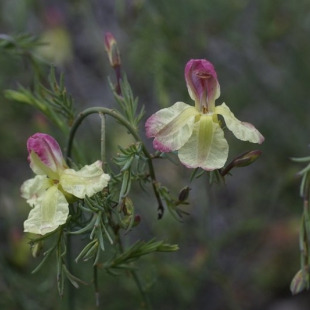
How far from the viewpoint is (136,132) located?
3.65 feet

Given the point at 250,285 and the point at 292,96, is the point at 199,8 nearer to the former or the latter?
the point at 292,96

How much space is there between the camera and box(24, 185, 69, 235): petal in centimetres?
101

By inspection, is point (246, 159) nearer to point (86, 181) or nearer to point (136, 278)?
point (86, 181)

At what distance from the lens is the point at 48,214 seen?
102cm

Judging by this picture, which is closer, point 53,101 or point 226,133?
point 53,101

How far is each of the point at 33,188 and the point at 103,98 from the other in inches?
98.8

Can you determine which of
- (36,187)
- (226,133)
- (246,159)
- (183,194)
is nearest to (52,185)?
(36,187)

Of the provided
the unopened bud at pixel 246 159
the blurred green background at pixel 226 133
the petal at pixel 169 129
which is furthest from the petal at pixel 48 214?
the blurred green background at pixel 226 133

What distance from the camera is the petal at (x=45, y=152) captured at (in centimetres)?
108

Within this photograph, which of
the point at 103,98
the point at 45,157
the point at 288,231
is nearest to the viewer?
the point at 45,157

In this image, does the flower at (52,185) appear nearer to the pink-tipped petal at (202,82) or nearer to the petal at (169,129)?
the petal at (169,129)

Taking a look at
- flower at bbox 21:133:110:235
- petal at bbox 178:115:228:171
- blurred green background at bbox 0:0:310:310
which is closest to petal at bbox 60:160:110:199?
flower at bbox 21:133:110:235

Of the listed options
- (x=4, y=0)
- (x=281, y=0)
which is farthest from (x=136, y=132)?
(x=4, y=0)

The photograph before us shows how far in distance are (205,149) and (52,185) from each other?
0.86 feet
